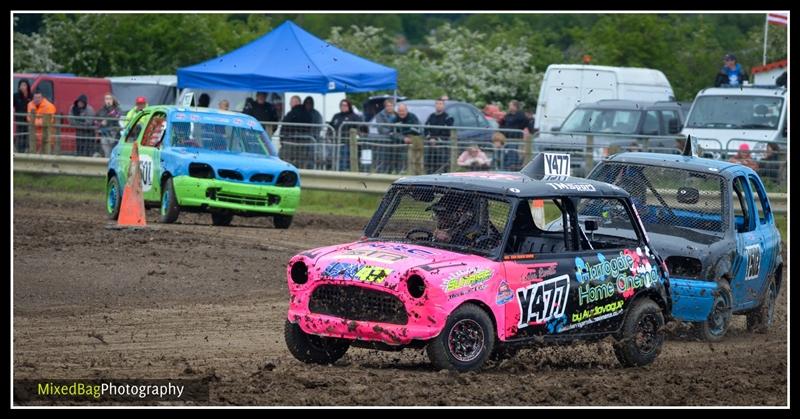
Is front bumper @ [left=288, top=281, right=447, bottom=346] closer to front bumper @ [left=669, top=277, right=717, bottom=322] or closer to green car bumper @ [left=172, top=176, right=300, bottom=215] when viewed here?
Result: front bumper @ [left=669, top=277, right=717, bottom=322]

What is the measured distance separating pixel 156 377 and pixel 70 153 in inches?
636

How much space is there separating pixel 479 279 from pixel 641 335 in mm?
1786

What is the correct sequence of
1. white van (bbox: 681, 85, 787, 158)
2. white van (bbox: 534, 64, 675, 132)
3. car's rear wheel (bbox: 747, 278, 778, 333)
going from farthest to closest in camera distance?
1. white van (bbox: 534, 64, 675, 132)
2. white van (bbox: 681, 85, 787, 158)
3. car's rear wheel (bbox: 747, 278, 778, 333)

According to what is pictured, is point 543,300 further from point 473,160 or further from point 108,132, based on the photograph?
point 108,132

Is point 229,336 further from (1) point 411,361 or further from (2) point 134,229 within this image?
(2) point 134,229

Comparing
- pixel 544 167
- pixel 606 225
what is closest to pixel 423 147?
pixel 606 225

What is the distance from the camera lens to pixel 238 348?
1030 centimetres

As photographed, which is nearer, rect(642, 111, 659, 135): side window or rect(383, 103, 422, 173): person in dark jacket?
rect(383, 103, 422, 173): person in dark jacket

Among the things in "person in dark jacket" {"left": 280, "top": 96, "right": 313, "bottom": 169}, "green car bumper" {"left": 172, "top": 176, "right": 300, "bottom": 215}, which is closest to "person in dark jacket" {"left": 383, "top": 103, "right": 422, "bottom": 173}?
"person in dark jacket" {"left": 280, "top": 96, "right": 313, "bottom": 169}

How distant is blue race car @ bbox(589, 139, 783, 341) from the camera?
11.3 meters

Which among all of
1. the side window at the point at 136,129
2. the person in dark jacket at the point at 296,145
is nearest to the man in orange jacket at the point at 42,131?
the person in dark jacket at the point at 296,145

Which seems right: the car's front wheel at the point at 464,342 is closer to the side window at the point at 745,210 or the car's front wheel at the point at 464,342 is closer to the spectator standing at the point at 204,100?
the side window at the point at 745,210

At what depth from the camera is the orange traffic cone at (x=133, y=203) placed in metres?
17.1

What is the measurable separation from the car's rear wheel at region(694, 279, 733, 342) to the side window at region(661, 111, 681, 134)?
12.2m
